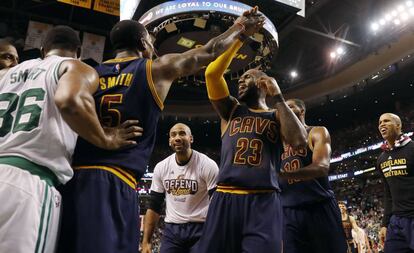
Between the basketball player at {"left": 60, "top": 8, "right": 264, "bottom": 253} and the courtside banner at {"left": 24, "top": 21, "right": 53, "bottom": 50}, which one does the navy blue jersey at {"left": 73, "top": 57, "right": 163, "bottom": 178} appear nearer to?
the basketball player at {"left": 60, "top": 8, "right": 264, "bottom": 253}

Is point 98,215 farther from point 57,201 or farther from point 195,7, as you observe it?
point 195,7

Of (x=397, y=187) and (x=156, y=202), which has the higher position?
(x=397, y=187)

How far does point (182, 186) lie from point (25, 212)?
8.88ft

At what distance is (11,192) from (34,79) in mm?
646

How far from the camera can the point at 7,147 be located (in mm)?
2037

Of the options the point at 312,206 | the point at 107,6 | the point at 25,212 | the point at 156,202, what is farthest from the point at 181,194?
the point at 107,6

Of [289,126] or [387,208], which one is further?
[387,208]

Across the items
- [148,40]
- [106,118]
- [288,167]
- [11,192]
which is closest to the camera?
[11,192]

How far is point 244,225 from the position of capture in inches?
117

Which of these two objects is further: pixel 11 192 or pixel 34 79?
pixel 34 79

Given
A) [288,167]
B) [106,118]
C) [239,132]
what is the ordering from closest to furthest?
[106,118], [239,132], [288,167]

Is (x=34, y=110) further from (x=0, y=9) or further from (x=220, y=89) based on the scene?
(x=0, y=9)

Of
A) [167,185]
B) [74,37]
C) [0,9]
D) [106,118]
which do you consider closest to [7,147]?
[106,118]

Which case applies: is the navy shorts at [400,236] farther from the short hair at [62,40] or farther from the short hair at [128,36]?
the short hair at [62,40]
